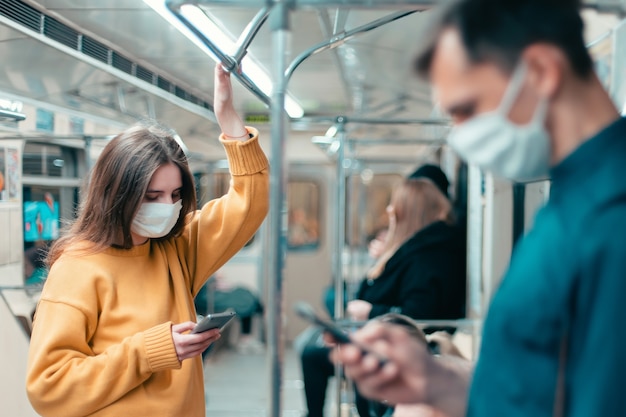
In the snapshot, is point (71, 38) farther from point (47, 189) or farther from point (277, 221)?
point (277, 221)

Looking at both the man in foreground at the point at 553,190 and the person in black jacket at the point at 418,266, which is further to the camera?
the person in black jacket at the point at 418,266

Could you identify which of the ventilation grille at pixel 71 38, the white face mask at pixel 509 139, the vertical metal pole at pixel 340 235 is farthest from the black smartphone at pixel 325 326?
the vertical metal pole at pixel 340 235

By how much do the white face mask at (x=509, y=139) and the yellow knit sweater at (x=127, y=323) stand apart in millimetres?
932

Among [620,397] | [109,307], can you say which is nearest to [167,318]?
[109,307]

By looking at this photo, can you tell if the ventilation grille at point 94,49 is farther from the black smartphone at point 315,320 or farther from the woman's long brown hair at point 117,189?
the black smartphone at point 315,320

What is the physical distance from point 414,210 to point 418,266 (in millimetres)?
364

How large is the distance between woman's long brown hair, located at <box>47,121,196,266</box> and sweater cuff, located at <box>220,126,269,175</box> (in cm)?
13

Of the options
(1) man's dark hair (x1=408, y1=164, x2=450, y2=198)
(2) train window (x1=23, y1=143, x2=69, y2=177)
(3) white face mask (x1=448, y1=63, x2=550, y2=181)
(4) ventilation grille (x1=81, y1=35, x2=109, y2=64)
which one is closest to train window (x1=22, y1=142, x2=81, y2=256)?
(2) train window (x1=23, y1=143, x2=69, y2=177)

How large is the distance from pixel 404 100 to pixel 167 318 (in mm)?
4214

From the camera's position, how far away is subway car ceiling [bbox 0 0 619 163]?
271cm

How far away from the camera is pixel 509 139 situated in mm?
899

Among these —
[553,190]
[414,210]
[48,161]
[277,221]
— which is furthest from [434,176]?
[553,190]

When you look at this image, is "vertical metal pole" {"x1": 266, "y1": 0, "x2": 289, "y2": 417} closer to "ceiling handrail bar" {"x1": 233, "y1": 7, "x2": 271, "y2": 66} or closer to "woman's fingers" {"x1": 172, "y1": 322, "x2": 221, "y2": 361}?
"ceiling handrail bar" {"x1": 233, "y1": 7, "x2": 271, "y2": 66}

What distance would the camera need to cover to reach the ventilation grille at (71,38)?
2.57m
